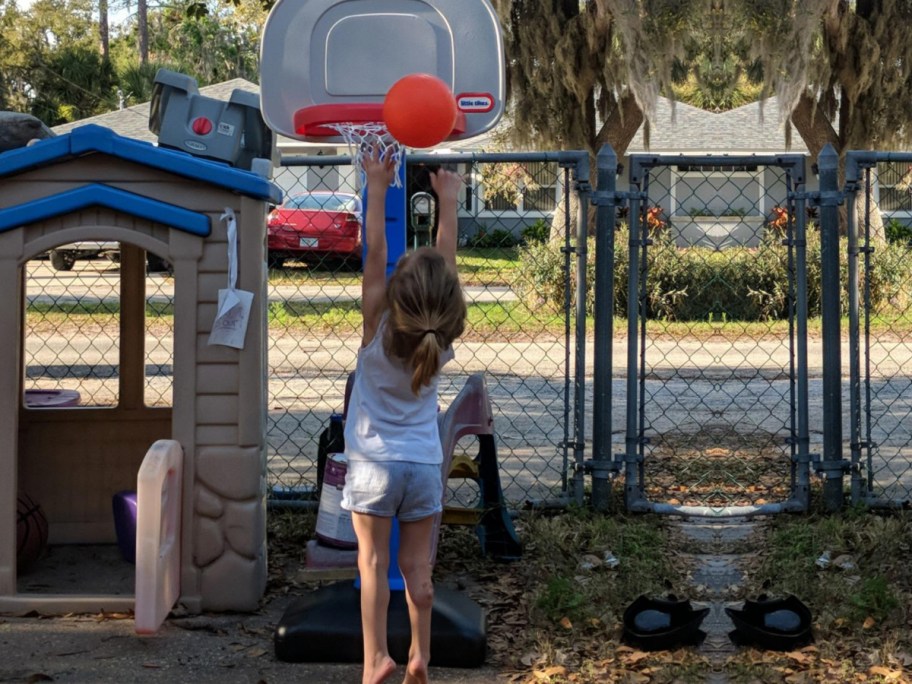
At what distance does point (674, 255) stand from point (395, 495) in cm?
1213

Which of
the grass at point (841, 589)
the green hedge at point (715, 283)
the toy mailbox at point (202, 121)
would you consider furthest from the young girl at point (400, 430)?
the green hedge at point (715, 283)

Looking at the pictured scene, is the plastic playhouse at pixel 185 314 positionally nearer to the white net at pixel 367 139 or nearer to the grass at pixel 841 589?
the white net at pixel 367 139

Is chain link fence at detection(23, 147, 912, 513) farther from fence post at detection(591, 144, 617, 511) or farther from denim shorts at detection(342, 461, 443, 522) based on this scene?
denim shorts at detection(342, 461, 443, 522)

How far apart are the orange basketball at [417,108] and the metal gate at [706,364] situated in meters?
2.11

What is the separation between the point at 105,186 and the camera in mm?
4613

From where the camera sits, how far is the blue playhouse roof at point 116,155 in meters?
4.57

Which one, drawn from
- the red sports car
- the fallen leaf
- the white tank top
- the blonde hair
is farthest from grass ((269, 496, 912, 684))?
the red sports car

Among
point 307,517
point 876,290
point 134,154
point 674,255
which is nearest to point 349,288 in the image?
point 674,255

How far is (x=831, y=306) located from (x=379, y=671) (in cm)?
348

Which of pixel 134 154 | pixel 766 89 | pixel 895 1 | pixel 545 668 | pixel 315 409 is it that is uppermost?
pixel 895 1

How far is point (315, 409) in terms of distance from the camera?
9.60m

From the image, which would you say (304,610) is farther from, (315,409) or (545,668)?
(315,409)

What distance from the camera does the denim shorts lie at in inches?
147

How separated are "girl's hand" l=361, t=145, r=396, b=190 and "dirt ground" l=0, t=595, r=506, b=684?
1.73 metres
